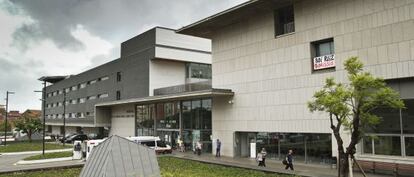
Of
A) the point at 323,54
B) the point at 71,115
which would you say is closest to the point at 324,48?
the point at 323,54

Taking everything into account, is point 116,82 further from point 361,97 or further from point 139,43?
point 361,97

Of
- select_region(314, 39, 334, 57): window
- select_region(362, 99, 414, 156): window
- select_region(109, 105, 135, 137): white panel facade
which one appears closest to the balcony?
select_region(109, 105, 135, 137): white panel facade

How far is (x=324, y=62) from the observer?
24.3 meters

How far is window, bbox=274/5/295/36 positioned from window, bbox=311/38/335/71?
8.17ft

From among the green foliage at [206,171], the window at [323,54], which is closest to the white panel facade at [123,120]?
the green foliage at [206,171]

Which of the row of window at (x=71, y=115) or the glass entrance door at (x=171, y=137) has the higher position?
the row of window at (x=71, y=115)

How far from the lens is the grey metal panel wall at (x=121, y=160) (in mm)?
7863

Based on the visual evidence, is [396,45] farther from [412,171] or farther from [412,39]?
[412,171]

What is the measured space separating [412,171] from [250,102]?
41.7 feet

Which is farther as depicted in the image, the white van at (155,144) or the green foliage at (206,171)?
the white van at (155,144)

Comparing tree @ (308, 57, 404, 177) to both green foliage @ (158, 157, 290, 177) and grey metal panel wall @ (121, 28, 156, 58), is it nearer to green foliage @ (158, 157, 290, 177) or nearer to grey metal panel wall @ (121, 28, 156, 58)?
green foliage @ (158, 157, 290, 177)

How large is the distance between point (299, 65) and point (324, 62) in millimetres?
1893

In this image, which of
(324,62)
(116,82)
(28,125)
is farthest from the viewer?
(28,125)

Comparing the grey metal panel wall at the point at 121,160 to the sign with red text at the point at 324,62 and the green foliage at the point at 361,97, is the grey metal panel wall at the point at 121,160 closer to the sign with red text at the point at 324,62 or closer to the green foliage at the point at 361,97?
the green foliage at the point at 361,97
